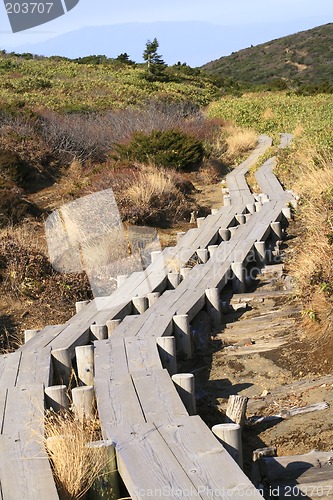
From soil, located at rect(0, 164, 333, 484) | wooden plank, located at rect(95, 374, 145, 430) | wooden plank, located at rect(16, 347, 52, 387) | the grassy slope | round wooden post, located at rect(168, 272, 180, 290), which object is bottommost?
soil, located at rect(0, 164, 333, 484)

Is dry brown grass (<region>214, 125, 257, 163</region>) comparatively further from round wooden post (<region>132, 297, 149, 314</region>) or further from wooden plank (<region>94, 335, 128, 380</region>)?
wooden plank (<region>94, 335, 128, 380</region>)

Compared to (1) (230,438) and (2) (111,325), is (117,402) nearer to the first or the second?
(1) (230,438)

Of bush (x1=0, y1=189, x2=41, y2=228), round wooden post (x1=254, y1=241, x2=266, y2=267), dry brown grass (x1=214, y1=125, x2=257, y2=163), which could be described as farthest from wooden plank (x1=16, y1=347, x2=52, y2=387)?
dry brown grass (x1=214, y1=125, x2=257, y2=163)

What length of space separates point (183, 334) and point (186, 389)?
5.30 ft

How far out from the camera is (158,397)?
461 cm

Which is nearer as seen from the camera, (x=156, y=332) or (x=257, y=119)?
(x=156, y=332)

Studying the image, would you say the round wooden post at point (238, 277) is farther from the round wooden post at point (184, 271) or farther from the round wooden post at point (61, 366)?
the round wooden post at point (61, 366)

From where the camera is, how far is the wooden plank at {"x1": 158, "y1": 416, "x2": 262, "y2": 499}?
10.7 ft

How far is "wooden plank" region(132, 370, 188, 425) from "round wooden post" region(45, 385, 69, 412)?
1.70 feet

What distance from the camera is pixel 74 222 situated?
13094mm

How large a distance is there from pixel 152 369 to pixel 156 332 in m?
1.06

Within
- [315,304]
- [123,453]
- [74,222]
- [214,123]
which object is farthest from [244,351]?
[214,123]

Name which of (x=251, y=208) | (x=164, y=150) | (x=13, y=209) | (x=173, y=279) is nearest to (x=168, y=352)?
(x=173, y=279)

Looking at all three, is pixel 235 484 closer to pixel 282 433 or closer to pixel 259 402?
pixel 282 433
